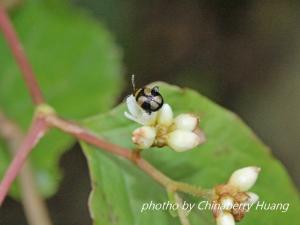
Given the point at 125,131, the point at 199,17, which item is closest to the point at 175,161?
the point at 125,131

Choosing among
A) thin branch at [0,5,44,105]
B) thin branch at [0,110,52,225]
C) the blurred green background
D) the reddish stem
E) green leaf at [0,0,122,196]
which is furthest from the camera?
the blurred green background

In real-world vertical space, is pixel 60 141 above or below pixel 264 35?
below

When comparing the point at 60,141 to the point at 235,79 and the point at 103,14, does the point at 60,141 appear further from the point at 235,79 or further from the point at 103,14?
the point at 235,79

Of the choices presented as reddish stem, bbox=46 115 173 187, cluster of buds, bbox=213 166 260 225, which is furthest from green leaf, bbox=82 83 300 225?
cluster of buds, bbox=213 166 260 225

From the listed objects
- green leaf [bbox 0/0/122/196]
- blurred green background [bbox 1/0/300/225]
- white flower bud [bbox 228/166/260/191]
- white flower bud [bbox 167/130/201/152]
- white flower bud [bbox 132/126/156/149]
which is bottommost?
white flower bud [bbox 228/166/260/191]

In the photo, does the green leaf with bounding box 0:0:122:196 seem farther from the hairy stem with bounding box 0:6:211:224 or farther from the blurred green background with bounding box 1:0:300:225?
the hairy stem with bounding box 0:6:211:224

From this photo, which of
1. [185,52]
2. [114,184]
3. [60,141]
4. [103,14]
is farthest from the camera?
[185,52]

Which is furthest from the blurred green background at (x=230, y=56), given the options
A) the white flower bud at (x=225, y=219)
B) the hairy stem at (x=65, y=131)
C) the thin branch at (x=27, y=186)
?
the white flower bud at (x=225, y=219)
